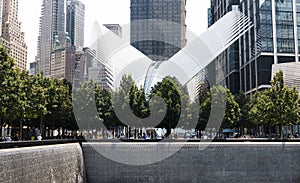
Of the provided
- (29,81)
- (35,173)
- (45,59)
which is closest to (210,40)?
(29,81)

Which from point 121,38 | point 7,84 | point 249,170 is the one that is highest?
point 121,38

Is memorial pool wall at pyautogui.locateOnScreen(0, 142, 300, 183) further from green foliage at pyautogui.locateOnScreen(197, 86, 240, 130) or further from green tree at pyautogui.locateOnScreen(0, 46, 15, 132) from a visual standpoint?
green foliage at pyautogui.locateOnScreen(197, 86, 240, 130)

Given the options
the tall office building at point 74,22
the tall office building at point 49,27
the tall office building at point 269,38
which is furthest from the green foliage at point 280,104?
the tall office building at point 49,27

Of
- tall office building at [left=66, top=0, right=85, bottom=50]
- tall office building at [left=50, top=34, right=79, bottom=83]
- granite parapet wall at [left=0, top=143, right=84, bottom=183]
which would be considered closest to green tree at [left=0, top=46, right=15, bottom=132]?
granite parapet wall at [left=0, top=143, right=84, bottom=183]

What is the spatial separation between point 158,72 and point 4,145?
23.8 meters

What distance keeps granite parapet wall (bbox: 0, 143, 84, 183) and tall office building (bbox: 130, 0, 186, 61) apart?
15.5 m

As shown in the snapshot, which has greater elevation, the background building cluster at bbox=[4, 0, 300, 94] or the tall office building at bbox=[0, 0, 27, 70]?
the tall office building at bbox=[0, 0, 27, 70]

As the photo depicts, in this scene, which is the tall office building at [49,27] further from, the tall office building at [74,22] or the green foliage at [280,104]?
the green foliage at [280,104]

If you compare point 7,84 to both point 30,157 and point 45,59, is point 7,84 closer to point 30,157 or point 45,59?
point 30,157

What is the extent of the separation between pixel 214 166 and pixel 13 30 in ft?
464

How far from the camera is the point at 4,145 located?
621 inches

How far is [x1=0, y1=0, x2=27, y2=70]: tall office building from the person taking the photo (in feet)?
455

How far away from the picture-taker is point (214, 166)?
24.0 m

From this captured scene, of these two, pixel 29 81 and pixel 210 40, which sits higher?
pixel 210 40
